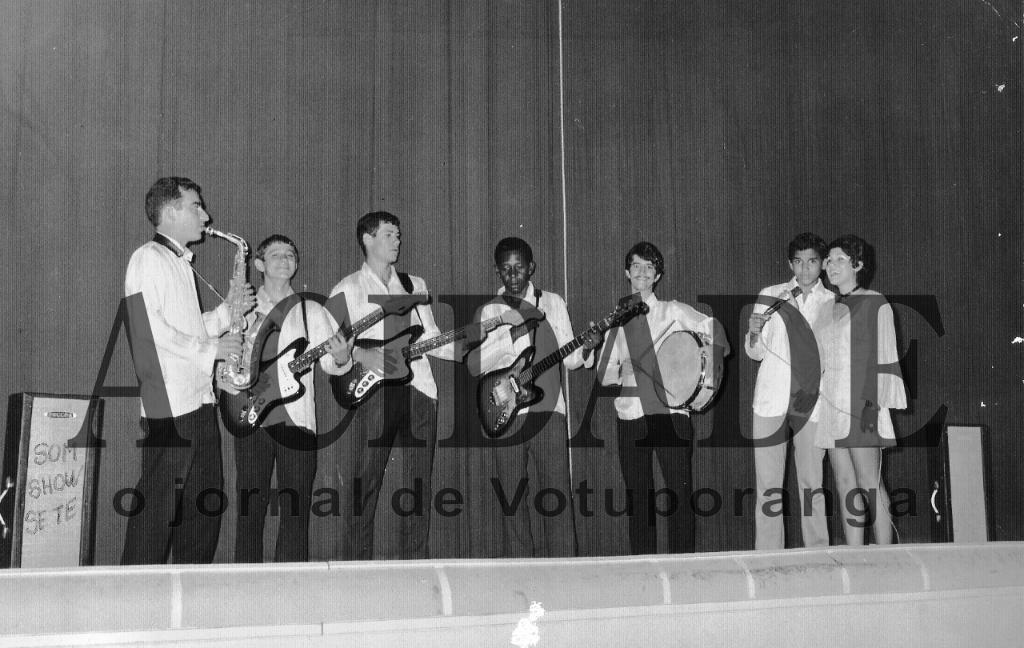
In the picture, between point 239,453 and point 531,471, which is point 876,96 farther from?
point 239,453

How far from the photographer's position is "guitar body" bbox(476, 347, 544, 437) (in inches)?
196

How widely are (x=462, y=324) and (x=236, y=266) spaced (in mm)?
1189

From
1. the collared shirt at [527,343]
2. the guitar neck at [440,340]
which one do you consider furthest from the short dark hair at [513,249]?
the guitar neck at [440,340]

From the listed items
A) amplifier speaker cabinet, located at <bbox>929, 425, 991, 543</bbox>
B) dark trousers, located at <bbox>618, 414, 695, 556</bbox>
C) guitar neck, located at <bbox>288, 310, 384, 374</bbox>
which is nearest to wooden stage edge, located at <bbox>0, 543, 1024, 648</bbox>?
dark trousers, located at <bbox>618, 414, 695, 556</bbox>

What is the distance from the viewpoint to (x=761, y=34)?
5605 mm

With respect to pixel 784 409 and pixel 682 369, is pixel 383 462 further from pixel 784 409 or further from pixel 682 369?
pixel 784 409

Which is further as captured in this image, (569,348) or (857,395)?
(857,395)

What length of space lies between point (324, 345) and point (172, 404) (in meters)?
0.78

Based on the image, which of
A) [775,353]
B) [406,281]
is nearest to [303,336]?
[406,281]

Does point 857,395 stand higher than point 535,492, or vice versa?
point 857,395

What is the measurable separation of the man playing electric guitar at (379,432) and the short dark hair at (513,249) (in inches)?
21.1

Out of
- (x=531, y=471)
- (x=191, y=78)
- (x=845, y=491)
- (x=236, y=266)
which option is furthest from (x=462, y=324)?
(x=845, y=491)

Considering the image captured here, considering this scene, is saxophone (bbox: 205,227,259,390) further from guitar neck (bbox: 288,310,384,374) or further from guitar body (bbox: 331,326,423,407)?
guitar body (bbox: 331,326,423,407)

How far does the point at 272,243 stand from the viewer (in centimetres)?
486
